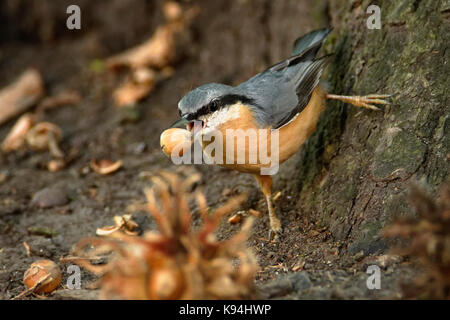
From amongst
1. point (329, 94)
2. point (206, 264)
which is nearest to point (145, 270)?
point (206, 264)

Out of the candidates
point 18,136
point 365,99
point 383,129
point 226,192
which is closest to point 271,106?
point 365,99

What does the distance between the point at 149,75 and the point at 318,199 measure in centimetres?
338

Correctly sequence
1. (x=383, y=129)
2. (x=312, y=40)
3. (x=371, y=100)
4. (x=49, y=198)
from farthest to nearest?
(x=49, y=198) < (x=312, y=40) < (x=371, y=100) < (x=383, y=129)

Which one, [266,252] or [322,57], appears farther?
[322,57]

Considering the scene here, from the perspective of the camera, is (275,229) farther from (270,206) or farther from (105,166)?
(105,166)

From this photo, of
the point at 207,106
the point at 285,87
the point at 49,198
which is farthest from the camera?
the point at 49,198

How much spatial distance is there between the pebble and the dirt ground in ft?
0.05

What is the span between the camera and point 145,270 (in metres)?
2.37

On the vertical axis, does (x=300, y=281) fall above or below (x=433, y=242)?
below

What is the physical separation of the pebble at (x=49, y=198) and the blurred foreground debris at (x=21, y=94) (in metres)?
2.01

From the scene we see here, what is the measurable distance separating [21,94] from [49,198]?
2398 millimetres

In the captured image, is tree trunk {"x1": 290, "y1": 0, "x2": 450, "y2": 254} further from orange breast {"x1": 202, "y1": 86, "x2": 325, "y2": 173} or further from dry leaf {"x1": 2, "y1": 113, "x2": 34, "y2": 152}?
dry leaf {"x1": 2, "y1": 113, "x2": 34, "y2": 152}

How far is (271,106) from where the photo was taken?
13.5 feet
